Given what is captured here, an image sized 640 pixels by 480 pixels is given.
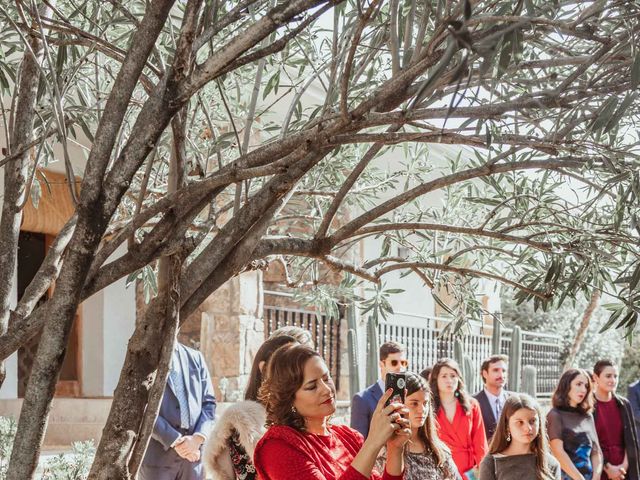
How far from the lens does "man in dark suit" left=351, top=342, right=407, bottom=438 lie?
688 centimetres

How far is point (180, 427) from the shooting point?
6.05 m

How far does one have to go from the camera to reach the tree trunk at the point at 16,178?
373cm

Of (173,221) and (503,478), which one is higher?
(173,221)

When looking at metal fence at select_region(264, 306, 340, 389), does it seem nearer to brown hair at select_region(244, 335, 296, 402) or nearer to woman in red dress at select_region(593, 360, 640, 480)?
woman in red dress at select_region(593, 360, 640, 480)

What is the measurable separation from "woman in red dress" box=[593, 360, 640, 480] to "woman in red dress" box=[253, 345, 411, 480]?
558 centimetres

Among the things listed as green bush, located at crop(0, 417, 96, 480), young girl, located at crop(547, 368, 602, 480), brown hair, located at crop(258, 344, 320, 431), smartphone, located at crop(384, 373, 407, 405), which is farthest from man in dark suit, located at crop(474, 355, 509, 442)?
smartphone, located at crop(384, 373, 407, 405)

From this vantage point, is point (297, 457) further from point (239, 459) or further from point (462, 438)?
point (462, 438)

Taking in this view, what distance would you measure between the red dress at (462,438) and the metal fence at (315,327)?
4.54 m

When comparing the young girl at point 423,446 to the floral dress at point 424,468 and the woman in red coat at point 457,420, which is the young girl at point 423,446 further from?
the woman in red coat at point 457,420

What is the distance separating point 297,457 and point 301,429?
15cm

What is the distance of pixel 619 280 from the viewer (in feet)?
11.5

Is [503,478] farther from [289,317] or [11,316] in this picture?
[289,317]

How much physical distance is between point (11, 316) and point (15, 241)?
370 millimetres

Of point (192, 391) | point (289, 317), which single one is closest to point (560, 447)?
point (192, 391)
